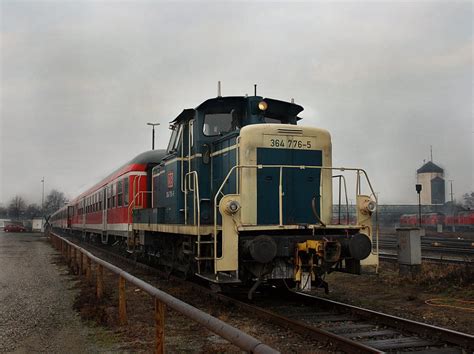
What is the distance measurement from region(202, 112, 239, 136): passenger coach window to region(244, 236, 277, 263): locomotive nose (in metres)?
2.71

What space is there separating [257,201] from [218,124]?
1.88 meters

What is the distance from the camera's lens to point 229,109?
898 cm

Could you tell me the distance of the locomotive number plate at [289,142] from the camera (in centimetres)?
797

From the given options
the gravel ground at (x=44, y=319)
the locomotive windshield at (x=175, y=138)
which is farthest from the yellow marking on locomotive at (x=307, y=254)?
the locomotive windshield at (x=175, y=138)

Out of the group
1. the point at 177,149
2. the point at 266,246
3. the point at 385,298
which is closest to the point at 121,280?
the point at 266,246

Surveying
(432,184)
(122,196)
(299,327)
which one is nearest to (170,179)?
(299,327)

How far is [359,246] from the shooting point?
24.0 ft

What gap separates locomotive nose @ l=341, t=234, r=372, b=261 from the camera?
729cm

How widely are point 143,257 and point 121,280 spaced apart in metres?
8.30

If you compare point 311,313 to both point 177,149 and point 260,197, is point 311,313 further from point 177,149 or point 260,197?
point 177,149

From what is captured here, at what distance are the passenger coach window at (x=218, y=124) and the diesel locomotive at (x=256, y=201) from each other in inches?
0.7

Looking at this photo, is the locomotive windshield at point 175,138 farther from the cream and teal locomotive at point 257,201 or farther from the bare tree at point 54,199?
the bare tree at point 54,199

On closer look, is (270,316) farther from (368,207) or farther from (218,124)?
(218,124)

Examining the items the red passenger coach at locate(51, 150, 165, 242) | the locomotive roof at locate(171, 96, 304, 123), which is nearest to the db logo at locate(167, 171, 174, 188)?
the locomotive roof at locate(171, 96, 304, 123)
